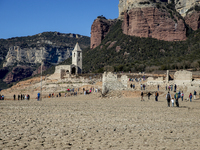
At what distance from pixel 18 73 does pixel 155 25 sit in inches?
3309

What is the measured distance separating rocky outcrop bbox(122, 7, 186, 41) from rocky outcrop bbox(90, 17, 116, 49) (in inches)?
719

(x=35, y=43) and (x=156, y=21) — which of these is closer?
(x=156, y=21)

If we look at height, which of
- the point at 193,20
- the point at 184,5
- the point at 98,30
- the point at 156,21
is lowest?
the point at 156,21

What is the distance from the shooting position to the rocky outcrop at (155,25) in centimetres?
8600

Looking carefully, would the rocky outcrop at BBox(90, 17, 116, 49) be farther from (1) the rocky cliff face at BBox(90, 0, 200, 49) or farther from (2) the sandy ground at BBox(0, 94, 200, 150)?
(2) the sandy ground at BBox(0, 94, 200, 150)

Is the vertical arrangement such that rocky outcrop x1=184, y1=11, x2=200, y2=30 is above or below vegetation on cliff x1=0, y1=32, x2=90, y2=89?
below

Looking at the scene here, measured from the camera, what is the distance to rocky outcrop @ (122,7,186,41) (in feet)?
282

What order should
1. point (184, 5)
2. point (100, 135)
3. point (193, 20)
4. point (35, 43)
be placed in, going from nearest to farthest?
point (100, 135) → point (193, 20) → point (184, 5) → point (35, 43)

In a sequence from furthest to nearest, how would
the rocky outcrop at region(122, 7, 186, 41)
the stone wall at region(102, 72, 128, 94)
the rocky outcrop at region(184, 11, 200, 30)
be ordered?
1. the rocky outcrop at region(184, 11, 200, 30)
2. the rocky outcrop at region(122, 7, 186, 41)
3. the stone wall at region(102, 72, 128, 94)

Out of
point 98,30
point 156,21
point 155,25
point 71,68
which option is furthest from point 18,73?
point 71,68

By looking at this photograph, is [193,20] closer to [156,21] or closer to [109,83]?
[156,21]

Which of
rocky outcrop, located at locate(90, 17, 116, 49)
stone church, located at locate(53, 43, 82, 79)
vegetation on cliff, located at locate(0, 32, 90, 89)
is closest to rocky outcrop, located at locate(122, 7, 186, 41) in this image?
rocky outcrop, located at locate(90, 17, 116, 49)

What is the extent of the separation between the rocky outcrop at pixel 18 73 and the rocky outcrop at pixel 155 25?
7403cm

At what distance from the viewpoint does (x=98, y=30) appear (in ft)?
354
